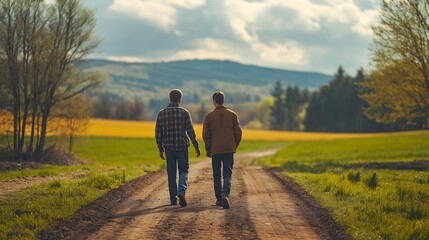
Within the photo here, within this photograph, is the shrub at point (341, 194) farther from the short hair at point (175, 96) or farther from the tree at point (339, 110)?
the tree at point (339, 110)

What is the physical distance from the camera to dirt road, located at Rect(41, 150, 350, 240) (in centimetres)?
873

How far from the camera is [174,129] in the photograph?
12.6 metres

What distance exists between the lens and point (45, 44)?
30688 millimetres

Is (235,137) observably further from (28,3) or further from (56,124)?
(56,124)

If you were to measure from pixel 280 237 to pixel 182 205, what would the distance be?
372 centimetres

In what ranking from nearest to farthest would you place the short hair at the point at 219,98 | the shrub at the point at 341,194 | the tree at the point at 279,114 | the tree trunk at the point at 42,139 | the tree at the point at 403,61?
1. the short hair at the point at 219,98
2. the shrub at the point at 341,194
3. the tree at the point at 403,61
4. the tree trunk at the point at 42,139
5. the tree at the point at 279,114

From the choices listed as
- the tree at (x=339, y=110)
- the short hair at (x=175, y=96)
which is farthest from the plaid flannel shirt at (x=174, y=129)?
the tree at (x=339, y=110)

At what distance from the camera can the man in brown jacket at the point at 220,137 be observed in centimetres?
1238

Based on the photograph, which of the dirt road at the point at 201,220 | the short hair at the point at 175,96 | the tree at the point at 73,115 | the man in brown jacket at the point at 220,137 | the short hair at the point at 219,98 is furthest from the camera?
the tree at the point at 73,115

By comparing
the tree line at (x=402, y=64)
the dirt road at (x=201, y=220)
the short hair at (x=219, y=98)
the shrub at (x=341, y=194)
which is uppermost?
the tree line at (x=402, y=64)

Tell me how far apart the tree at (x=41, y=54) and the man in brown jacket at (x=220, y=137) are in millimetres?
20544

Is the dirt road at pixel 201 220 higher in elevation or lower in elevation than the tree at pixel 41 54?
lower

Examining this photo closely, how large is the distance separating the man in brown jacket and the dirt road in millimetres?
731

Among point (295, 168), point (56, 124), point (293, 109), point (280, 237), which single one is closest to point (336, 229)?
point (280, 237)
